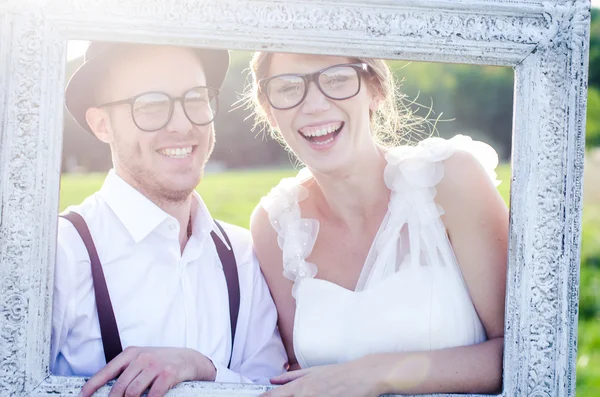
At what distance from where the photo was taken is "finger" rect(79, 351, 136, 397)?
1726mm

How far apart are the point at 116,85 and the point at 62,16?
488 mm

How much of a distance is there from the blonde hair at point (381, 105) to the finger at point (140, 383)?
3.23 ft

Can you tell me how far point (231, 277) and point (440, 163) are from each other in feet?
2.64

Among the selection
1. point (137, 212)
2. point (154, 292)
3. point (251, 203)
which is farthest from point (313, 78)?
point (251, 203)

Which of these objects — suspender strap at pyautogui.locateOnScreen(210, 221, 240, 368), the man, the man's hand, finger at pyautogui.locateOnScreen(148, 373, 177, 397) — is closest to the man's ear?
the man

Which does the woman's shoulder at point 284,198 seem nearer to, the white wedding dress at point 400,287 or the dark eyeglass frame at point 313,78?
the white wedding dress at point 400,287

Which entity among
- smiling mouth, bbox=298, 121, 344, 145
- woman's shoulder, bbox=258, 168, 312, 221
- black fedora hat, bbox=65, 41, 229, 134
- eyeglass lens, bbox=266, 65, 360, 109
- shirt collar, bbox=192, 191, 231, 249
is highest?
black fedora hat, bbox=65, 41, 229, 134

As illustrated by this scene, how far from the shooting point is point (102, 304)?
1.95 meters

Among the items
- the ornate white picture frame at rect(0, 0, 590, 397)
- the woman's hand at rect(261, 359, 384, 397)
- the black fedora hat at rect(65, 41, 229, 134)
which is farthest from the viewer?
the black fedora hat at rect(65, 41, 229, 134)

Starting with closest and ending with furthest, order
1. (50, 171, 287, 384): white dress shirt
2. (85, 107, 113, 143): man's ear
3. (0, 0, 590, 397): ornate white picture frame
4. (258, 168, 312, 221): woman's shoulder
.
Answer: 1. (0, 0, 590, 397): ornate white picture frame
2. (50, 171, 287, 384): white dress shirt
3. (85, 107, 113, 143): man's ear
4. (258, 168, 312, 221): woman's shoulder

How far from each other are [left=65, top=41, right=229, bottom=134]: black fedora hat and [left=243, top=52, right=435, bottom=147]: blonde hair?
123 millimetres

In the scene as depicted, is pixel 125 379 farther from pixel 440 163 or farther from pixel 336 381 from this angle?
pixel 440 163

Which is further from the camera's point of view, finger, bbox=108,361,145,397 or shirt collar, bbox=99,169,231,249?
shirt collar, bbox=99,169,231,249

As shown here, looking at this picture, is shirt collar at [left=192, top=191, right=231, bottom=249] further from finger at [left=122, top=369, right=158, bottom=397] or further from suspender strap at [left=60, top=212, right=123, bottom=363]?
finger at [left=122, top=369, right=158, bottom=397]
